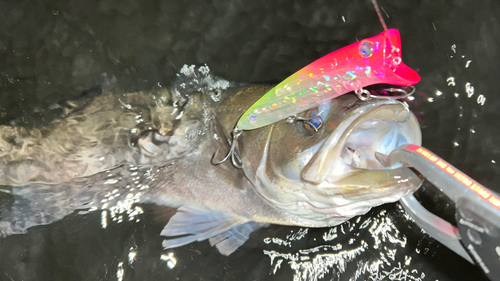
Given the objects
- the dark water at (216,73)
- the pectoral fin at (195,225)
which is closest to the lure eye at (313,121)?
the pectoral fin at (195,225)

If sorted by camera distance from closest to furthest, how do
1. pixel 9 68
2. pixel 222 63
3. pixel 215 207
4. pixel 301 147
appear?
pixel 301 147, pixel 215 207, pixel 9 68, pixel 222 63

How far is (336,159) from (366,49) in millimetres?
355

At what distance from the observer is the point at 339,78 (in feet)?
3.81

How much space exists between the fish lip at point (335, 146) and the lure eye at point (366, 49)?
149mm

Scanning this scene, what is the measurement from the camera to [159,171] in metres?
1.74

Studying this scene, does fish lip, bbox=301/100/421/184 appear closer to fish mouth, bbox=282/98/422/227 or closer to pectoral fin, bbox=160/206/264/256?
fish mouth, bbox=282/98/422/227

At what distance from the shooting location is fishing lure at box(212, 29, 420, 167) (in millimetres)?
1076

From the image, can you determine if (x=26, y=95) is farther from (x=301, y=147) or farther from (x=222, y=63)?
(x=301, y=147)

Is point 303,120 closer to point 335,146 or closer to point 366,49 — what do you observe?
point 335,146

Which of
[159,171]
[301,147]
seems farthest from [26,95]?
[301,147]

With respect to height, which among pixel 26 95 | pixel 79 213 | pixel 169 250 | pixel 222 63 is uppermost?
pixel 26 95

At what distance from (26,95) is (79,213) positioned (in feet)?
2.21

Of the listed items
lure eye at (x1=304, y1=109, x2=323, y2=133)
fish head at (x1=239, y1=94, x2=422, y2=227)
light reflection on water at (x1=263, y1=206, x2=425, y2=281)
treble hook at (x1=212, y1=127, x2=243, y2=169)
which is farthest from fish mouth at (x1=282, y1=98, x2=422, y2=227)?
light reflection on water at (x1=263, y1=206, x2=425, y2=281)

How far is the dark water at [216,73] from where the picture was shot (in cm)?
175
